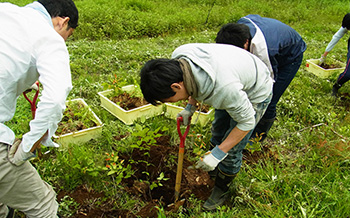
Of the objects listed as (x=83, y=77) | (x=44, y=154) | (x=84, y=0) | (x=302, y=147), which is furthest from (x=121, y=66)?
(x=84, y=0)

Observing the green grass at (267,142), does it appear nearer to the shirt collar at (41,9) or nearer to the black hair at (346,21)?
the black hair at (346,21)

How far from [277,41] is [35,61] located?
195 cm

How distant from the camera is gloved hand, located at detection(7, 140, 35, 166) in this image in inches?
58.5

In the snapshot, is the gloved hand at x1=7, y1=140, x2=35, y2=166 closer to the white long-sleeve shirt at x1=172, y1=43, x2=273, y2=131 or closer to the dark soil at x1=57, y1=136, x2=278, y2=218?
the dark soil at x1=57, y1=136, x2=278, y2=218

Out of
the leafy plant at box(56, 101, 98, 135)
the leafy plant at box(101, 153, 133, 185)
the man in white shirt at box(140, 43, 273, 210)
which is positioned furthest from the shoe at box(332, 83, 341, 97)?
the leafy plant at box(56, 101, 98, 135)

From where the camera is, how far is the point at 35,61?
1.42 m

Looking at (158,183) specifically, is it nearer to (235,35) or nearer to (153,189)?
(153,189)

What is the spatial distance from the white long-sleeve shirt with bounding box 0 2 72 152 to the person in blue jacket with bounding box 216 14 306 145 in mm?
1324

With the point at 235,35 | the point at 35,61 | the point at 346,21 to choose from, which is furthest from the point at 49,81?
the point at 346,21

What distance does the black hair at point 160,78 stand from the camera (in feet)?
5.03

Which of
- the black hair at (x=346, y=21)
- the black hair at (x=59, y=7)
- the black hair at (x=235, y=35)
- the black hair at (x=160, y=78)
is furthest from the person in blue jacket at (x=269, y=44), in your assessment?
the black hair at (x=346, y=21)

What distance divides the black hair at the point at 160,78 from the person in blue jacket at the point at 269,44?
2.65ft

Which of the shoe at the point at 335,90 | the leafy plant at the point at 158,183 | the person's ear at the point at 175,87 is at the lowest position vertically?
the shoe at the point at 335,90

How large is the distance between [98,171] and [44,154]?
0.59 meters
